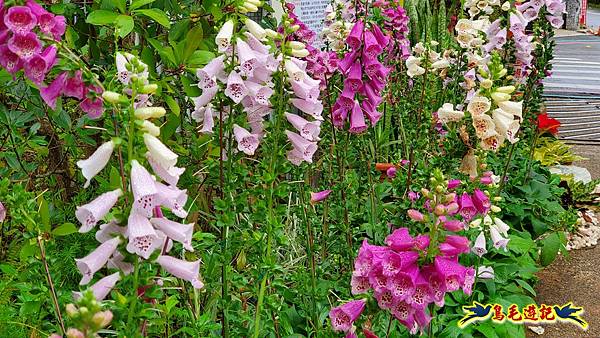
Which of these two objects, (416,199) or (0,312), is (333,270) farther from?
(0,312)

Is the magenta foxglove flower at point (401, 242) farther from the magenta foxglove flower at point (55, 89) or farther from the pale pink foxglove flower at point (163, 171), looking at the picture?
the magenta foxglove flower at point (55, 89)

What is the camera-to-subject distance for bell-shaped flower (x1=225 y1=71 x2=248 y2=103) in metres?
2.24

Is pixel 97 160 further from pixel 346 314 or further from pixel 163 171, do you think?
pixel 346 314

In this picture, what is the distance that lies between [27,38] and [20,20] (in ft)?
0.16

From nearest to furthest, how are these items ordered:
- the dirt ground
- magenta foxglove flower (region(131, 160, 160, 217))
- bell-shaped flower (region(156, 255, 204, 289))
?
magenta foxglove flower (region(131, 160, 160, 217)) < bell-shaped flower (region(156, 255, 204, 289)) < the dirt ground

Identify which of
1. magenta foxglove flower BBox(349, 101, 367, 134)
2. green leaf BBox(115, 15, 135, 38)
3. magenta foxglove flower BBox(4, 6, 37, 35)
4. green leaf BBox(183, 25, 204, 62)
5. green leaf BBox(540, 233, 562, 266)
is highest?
magenta foxglove flower BBox(4, 6, 37, 35)

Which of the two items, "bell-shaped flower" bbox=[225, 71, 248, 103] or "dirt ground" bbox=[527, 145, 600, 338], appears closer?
"bell-shaped flower" bbox=[225, 71, 248, 103]

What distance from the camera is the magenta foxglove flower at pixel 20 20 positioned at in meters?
2.03

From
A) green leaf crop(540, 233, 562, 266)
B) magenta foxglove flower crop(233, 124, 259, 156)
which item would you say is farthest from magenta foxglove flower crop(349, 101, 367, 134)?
green leaf crop(540, 233, 562, 266)

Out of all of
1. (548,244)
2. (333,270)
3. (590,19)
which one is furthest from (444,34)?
(590,19)

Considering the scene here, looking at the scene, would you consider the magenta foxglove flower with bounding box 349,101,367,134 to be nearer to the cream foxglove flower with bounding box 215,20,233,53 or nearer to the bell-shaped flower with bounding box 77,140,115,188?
the cream foxglove flower with bounding box 215,20,233,53

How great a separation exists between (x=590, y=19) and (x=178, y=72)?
3014 cm

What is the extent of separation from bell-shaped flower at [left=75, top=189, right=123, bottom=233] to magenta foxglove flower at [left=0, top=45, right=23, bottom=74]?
65cm

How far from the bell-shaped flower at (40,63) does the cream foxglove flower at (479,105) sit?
141 cm
